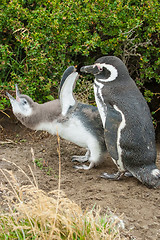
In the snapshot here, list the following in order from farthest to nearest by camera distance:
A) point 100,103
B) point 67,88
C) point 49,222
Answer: point 67,88 < point 100,103 < point 49,222

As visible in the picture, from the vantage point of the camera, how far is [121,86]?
2793 mm

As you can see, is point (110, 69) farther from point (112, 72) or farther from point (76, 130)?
point (76, 130)

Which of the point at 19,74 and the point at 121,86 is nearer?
the point at 121,86

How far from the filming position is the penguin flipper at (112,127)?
8.85 ft

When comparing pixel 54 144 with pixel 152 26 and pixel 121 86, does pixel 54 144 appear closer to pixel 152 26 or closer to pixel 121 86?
pixel 121 86

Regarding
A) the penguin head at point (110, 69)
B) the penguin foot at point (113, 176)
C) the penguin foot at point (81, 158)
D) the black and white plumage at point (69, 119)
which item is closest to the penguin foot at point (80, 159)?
the penguin foot at point (81, 158)

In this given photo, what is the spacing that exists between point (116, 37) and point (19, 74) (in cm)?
125

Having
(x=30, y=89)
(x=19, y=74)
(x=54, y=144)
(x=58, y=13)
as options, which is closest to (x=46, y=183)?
(x=54, y=144)

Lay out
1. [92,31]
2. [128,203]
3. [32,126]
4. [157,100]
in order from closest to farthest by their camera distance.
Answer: [128,203]
[32,126]
[92,31]
[157,100]

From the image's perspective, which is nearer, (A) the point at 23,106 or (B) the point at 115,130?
(B) the point at 115,130

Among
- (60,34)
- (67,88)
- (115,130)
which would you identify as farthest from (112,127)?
(60,34)

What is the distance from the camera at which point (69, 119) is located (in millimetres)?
3064

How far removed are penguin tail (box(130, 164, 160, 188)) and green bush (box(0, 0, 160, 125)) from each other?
1554 mm

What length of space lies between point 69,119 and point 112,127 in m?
0.50
